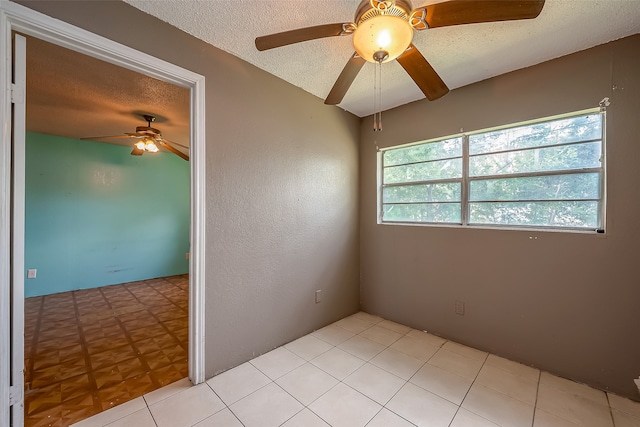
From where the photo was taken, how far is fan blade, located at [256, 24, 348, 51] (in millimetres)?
1169

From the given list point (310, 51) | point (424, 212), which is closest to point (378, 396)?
point (424, 212)

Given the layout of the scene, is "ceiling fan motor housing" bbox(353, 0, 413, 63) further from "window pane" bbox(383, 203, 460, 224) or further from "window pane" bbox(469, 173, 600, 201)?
"window pane" bbox(383, 203, 460, 224)

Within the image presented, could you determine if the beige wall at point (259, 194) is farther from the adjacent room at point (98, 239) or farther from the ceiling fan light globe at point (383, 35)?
the ceiling fan light globe at point (383, 35)

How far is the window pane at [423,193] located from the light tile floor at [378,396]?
4.72ft

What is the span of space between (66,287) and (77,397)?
3.26m

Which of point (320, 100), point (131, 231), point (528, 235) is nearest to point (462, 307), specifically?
point (528, 235)

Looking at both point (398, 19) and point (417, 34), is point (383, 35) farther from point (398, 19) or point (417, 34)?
point (417, 34)

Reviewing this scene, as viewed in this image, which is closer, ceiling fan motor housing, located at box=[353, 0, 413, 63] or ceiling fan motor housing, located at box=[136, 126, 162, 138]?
ceiling fan motor housing, located at box=[353, 0, 413, 63]

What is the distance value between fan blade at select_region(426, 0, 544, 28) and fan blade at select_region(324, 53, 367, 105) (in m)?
0.38

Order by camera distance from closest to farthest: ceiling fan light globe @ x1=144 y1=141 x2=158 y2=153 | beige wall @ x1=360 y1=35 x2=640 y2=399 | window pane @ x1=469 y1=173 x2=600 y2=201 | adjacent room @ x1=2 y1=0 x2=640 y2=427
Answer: adjacent room @ x1=2 y1=0 x2=640 y2=427
beige wall @ x1=360 y1=35 x2=640 y2=399
window pane @ x1=469 y1=173 x2=600 y2=201
ceiling fan light globe @ x1=144 y1=141 x2=158 y2=153

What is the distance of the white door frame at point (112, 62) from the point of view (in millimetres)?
1108

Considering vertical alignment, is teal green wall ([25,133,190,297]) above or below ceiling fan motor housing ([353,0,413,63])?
below

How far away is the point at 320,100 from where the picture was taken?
8.36ft

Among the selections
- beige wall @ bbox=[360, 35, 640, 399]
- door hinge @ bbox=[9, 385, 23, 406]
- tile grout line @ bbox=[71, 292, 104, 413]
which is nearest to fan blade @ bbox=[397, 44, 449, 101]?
beige wall @ bbox=[360, 35, 640, 399]
